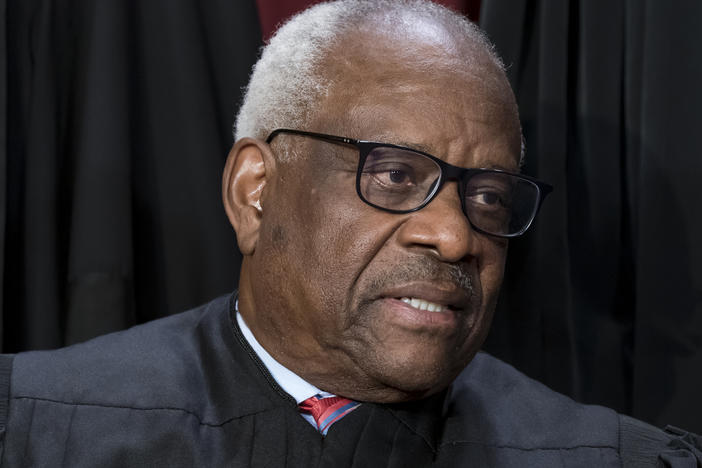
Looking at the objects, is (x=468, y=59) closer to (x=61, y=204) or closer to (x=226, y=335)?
(x=226, y=335)

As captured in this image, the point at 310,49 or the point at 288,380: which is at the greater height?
the point at 310,49

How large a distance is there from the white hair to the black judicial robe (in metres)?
0.41

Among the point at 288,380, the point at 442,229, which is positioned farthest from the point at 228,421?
the point at 442,229

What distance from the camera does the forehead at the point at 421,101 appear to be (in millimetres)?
1482

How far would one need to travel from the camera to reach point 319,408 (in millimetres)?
1554

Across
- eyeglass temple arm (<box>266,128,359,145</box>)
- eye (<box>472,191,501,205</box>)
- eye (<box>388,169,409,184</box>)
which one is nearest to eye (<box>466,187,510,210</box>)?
eye (<box>472,191,501,205</box>)

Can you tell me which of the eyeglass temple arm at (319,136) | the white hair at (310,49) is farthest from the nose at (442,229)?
the white hair at (310,49)

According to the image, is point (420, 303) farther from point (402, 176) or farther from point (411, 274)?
point (402, 176)

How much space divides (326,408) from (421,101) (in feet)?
1.92

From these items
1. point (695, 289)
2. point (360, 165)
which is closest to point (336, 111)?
point (360, 165)

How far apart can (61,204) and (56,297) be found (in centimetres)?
23

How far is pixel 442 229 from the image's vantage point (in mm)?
1430

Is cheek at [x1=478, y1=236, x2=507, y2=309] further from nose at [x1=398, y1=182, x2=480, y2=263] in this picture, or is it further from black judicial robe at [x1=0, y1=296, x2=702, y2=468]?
black judicial robe at [x1=0, y1=296, x2=702, y2=468]

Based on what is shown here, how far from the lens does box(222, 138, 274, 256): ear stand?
162cm
